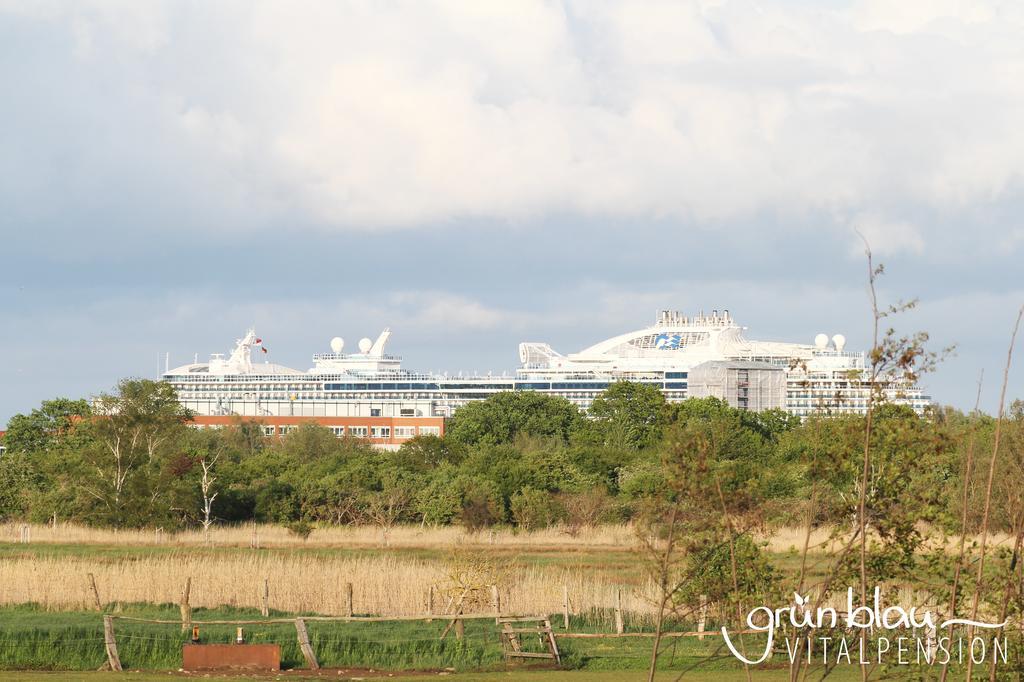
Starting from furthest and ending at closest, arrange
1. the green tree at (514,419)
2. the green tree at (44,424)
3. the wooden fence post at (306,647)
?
1. the green tree at (514,419)
2. the green tree at (44,424)
3. the wooden fence post at (306,647)

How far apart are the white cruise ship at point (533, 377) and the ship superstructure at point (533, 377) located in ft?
0.40

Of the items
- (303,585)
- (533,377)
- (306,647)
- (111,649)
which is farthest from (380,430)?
(111,649)

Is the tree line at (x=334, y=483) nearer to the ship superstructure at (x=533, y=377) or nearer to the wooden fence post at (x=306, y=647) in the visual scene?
the wooden fence post at (x=306, y=647)

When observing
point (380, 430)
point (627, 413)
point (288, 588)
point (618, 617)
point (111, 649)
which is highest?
point (627, 413)

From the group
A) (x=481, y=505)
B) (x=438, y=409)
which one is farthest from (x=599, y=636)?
(x=438, y=409)

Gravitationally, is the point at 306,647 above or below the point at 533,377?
below

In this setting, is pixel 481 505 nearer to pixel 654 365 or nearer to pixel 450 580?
pixel 450 580

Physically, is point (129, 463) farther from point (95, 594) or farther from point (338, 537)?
point (95, 594)

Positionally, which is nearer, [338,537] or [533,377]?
[338,537]

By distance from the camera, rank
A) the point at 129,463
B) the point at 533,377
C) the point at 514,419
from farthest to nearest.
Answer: the point at 533,377, the point at 514,419, the point at 129,463

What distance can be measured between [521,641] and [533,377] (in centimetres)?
14602

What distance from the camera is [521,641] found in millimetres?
26000

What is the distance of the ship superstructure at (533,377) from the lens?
6422 inches

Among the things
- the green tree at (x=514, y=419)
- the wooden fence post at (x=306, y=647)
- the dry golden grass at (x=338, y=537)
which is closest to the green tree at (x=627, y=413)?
the green tree at (x=514, y=419)
